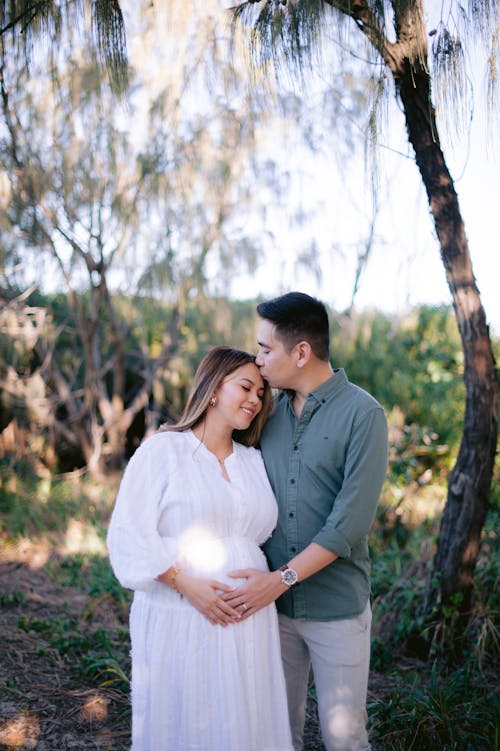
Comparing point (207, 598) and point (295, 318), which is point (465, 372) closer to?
point (295, 318)

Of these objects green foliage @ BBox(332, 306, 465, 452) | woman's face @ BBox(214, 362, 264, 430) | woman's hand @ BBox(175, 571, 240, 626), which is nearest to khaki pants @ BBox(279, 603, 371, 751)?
woman's hand @ BBox(175, 571, 240, 626)

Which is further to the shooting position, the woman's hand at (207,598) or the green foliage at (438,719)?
the green foliage at (438,719)

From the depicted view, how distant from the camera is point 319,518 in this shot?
2254mm

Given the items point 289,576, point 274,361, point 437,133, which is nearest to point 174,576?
point 289,576

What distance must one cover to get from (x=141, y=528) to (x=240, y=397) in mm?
547

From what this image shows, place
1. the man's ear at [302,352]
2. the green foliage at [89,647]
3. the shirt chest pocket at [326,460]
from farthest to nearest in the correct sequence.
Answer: the green foliage at [89,647] < the man's ear at [302,352] < the shirt chest pocket at [326,460]

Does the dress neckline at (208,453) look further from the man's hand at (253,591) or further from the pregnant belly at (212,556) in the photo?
the man's hand at (253,591)

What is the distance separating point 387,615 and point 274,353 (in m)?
2.19

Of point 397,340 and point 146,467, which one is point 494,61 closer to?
point 146,467

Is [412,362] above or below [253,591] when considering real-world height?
above

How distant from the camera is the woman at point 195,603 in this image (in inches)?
78.5

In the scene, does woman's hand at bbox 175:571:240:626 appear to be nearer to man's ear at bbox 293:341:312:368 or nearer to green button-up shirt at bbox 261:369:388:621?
green button-up shirt at bbox 261:369:388:621

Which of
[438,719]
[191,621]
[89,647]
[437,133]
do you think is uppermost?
[437,133]

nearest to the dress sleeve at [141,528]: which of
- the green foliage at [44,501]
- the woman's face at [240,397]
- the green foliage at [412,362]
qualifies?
the woman's face at [240,397]
